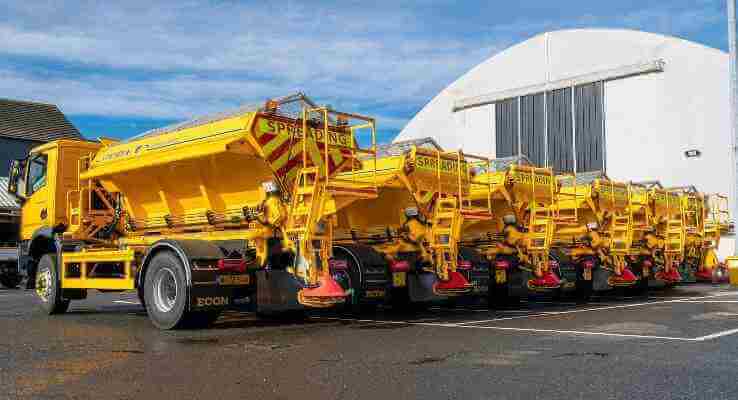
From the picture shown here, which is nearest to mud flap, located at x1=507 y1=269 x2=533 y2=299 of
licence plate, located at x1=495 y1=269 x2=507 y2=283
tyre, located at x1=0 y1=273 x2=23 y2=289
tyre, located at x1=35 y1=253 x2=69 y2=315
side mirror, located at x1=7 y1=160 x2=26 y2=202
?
licence plate, located at x1=495 y1=269 x2=507 y2=283

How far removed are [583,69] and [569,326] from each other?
25.6 meters

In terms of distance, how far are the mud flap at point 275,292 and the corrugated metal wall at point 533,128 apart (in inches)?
1031

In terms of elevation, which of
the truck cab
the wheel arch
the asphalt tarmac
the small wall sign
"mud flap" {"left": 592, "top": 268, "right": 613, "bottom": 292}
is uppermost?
the small wall sign

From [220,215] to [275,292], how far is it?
5.48 feet

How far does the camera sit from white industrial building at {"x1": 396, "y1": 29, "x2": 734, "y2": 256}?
29.9 m

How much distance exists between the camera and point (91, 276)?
12.3m

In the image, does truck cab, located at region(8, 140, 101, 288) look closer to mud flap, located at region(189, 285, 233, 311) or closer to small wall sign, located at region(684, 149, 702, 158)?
mud flap, located at region(189, 285, 233, 311)

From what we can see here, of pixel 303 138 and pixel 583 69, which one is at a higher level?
pixel 583 69

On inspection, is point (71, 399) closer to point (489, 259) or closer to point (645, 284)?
point (489, 259)

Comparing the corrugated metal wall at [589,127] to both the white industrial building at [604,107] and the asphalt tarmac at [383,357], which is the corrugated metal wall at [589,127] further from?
the asphalt tarmac at [383,357]

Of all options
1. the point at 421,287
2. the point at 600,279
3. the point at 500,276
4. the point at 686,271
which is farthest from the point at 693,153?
the point at 421,287

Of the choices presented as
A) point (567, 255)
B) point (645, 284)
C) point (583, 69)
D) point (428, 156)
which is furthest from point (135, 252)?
point (583, 69)

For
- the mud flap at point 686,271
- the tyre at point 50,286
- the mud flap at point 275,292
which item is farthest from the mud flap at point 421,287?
the mud flap at point 686,271

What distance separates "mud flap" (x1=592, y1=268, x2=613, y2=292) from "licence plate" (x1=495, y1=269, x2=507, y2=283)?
3.42m
